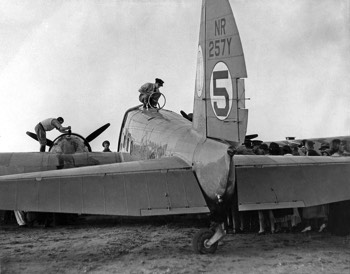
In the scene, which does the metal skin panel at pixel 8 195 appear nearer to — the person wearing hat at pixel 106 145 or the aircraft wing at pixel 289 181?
the aircraft wing at pixel 289 181

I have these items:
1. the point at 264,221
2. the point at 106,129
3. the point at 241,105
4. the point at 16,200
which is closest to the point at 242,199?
the point at 241,105

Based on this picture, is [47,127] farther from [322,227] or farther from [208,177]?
[322,227]

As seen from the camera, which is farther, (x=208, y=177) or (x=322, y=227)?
Answer: (x=322, y=227)

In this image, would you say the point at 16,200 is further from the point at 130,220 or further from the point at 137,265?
the point at 130,220

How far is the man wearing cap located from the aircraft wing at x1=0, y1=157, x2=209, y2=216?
5.74 metres

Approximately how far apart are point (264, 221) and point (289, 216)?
454mm

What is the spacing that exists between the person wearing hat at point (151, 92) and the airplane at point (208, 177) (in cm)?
369

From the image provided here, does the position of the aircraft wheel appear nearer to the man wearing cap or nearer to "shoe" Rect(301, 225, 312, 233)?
"shoe" Rect(301, 225, 312, 233)

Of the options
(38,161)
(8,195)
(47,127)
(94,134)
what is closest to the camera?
(8,195)

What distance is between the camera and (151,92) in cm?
994

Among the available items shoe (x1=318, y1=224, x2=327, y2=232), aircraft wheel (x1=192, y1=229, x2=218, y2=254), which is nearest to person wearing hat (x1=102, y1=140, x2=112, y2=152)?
shoe (x1=318, y1=224, x2=327, y2=232)

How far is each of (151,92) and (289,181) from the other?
4.86 m

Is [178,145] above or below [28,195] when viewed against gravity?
above

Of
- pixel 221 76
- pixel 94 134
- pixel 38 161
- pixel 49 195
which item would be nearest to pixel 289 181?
pixel 221 76
